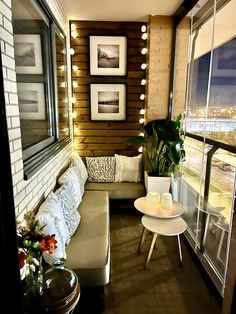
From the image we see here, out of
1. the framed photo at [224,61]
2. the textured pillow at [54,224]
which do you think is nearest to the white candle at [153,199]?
the textured pillow at [54,224]

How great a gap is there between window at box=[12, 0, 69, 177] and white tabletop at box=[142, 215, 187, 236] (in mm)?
1163

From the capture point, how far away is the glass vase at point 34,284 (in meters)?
1.12

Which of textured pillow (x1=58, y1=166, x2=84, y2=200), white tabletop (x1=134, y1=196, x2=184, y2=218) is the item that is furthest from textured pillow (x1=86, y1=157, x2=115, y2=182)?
white tabletop (x1=134, y1=196, x2=184, y2=218)

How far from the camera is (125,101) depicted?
3.56 m

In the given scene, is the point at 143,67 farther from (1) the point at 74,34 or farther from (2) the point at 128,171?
(2) the point at 128,171

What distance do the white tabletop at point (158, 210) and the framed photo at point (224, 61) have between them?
4.42 feet

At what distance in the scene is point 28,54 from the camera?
1755 mm

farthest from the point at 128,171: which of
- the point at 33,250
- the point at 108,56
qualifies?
the point at 33,250

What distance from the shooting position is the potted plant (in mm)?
2752

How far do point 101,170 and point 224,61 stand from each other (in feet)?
7.38

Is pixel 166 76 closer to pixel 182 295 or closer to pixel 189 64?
pixel 189 64

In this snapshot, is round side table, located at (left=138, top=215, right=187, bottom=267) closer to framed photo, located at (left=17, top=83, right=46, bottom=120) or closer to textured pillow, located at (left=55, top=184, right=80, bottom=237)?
textured pillow, located at (left=55, top=184, right=80, bottom=237)

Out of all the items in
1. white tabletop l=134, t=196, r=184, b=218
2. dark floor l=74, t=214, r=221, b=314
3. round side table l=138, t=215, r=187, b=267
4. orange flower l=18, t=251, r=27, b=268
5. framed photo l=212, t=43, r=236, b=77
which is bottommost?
dark floor l=74, t=214, r=221, b=314

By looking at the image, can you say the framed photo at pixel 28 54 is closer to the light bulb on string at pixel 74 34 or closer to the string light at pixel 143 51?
the light bulb on string at pixel 74 34
